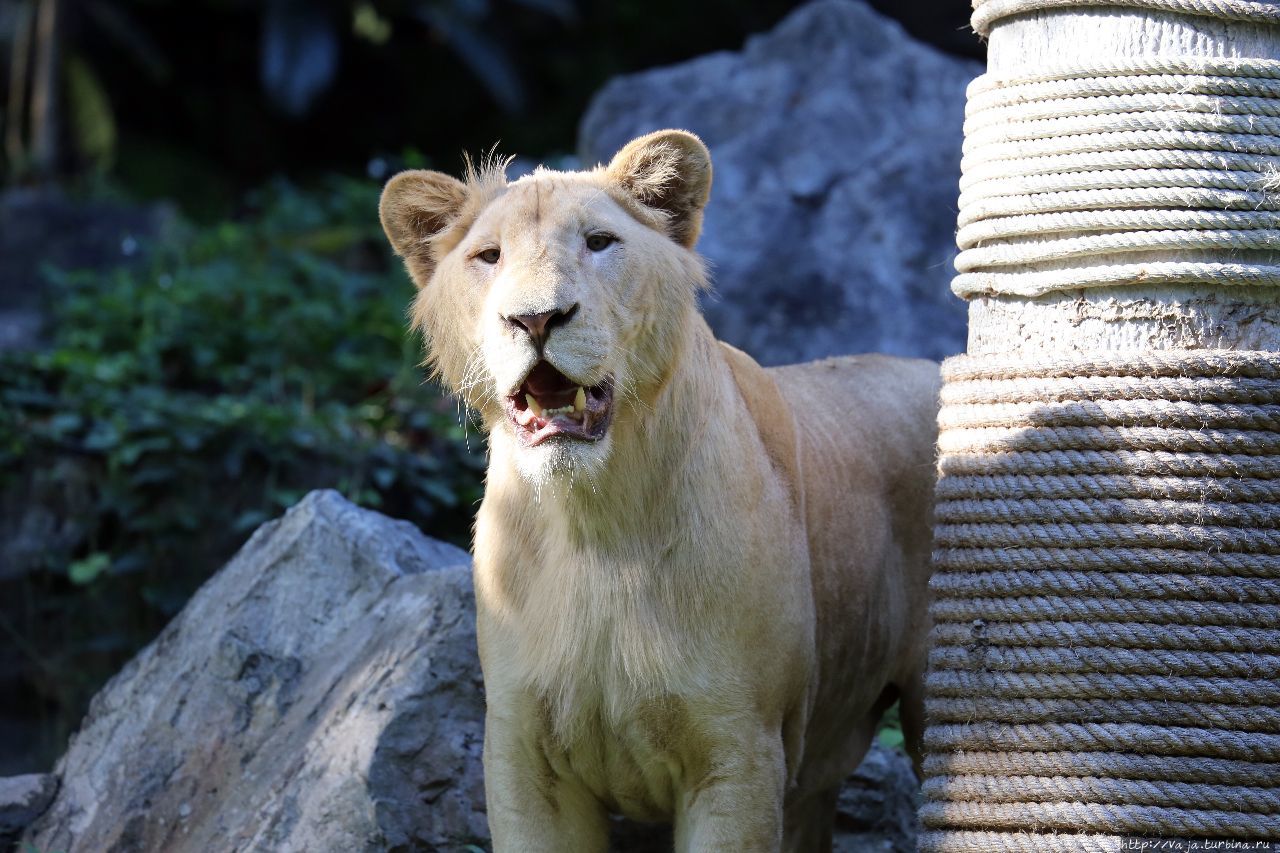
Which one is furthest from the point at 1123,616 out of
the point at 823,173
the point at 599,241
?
the point at 823,173

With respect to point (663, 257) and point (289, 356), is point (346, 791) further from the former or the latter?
point (289, 356)

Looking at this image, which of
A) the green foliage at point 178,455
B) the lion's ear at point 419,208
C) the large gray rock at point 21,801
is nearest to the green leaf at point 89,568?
the green foliage at point 178,455

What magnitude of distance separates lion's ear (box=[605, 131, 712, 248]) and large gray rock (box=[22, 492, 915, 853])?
4.13ft

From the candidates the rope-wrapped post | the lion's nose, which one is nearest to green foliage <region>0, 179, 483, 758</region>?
the lion's nose

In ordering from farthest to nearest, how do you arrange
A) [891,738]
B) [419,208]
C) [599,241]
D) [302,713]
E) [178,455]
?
[178,455] < [891,738] < [302,713] < [419,208] < [599,241]

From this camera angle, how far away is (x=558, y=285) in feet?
9.62

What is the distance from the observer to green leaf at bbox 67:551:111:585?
6000 millimetres

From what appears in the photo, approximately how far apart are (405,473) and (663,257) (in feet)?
11.0

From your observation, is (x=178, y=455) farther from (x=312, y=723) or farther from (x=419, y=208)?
(x=419, y=208)

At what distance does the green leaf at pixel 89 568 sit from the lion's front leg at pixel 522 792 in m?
3.22

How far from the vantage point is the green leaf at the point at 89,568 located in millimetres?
6000

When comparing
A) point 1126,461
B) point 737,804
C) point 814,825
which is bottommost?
point 814,825

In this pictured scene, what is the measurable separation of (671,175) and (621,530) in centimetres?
82

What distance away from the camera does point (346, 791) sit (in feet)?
12.3
